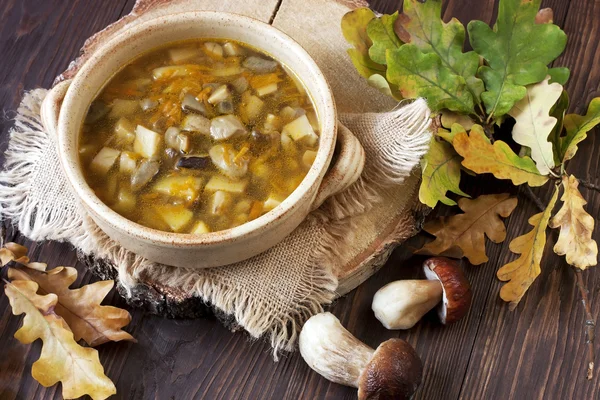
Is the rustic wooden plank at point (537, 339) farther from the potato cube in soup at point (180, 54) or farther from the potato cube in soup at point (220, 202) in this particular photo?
the potato cube in soup at point (180, 54)

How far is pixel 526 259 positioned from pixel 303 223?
0.58m

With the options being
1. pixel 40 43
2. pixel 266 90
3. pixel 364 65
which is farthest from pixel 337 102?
pixel 40 43

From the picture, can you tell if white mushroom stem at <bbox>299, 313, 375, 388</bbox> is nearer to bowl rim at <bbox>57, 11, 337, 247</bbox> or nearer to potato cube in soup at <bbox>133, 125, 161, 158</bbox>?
bowl rim at <bbox>57, 11, 337, 247</bbox>

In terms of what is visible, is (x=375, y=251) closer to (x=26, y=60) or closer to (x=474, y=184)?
(x=474, y=184)

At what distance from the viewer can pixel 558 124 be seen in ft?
7.36

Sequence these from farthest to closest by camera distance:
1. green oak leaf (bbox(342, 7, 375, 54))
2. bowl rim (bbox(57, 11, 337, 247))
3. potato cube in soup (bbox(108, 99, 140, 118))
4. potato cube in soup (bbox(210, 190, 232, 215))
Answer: green oak leaf (bbox(342, 7, 375, 54)), potato cube in soup (bbox(108, 99, 140, 118)), potato cube in soup (bbox(210, 190, 232, 215)), bowl rim (bbox(57, 11, 337, 247))

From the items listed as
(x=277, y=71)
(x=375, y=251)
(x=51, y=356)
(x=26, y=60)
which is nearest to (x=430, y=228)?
(x=375, y=251)

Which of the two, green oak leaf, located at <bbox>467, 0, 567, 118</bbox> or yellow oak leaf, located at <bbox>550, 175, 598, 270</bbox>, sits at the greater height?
green oak leaf, located at <bbox>467, 0, 567, 118</bbox>

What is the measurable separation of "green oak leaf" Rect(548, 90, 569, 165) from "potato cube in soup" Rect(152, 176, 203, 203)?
0.96m

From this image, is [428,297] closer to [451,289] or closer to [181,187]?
[451,289]

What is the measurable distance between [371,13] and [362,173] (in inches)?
16.8

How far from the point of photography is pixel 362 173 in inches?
85.8

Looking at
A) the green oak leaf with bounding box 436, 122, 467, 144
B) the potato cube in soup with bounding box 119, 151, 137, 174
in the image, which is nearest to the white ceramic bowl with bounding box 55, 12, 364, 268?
the potato cube in soup with bounding box 119, 151, 137, 174

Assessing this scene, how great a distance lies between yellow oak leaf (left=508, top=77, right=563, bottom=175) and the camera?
2.16 meters
